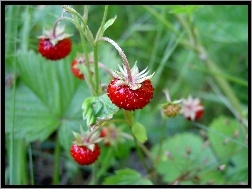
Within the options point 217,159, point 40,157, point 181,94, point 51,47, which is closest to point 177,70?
point 181,94

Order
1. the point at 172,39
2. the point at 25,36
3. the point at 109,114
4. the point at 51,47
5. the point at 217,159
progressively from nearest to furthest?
the point at 109,114 < the point at 51,47 < the point at 25,36 < the point at 217,159 < the point at 172,39

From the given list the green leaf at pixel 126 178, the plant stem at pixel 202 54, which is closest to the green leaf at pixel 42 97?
the green leaf at pixel 126 178


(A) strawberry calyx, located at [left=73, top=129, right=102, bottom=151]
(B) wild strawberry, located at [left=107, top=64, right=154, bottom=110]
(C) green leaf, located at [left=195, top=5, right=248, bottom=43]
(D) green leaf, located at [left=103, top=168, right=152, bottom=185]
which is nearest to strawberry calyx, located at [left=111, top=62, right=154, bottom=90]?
(B) wild strawberry, located at [left=107, top=64, right=154, bottom=110]

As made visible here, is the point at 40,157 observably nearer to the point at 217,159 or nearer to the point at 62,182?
the point at 62,182

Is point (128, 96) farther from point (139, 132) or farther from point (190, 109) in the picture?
point (190, 109)

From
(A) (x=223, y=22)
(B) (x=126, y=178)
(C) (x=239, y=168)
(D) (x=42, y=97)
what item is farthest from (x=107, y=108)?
(A) (x=223, y=22)

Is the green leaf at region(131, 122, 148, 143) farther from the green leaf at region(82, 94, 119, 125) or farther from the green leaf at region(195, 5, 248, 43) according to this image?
the green leaf at region(195, 5, 248, 43)
